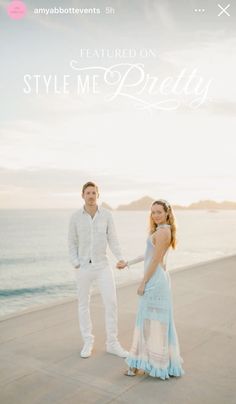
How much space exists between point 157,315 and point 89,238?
1022 millimetres

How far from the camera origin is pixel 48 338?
14.4ft

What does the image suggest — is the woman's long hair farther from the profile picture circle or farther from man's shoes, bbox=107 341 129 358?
the profile picture circle

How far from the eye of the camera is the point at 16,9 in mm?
8453

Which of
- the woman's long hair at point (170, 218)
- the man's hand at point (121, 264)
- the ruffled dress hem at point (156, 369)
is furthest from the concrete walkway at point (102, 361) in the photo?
the woman's long hair at point (170, 218)

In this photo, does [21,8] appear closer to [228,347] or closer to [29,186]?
[228,347]

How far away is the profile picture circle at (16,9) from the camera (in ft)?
26.6

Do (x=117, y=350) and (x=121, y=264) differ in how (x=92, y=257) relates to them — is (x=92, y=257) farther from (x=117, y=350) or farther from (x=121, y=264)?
(x=117, y=350)

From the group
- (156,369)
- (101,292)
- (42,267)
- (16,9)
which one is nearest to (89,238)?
(101,292)

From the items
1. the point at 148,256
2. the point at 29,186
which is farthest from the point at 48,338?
the point at 29,186

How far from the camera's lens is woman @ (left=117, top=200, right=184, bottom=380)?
3430 mm

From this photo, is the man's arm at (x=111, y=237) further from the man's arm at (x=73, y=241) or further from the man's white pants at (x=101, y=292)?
the man's arm at (x=73, y=241)

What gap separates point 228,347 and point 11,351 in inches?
83.9

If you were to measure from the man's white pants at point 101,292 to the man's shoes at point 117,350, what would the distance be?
0.04m

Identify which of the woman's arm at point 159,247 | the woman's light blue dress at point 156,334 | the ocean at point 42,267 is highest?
the woman's arm at point 159,247
